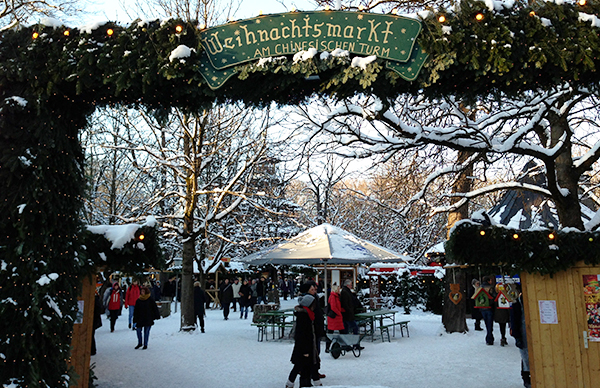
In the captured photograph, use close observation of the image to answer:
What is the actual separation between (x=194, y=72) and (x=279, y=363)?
7.15 metres

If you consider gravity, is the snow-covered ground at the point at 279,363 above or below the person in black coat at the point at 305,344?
below

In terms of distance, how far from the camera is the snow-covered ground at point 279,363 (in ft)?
30.0

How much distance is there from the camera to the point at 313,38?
579 centimetres

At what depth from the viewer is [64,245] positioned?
6227 mm

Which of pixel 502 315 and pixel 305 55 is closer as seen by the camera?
pixel 305 55

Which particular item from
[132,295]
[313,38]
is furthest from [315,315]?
[132,295]

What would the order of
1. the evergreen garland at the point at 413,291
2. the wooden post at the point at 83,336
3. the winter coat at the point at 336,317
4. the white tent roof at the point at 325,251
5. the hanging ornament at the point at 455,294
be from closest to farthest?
the wooden post at the point at 83,336
the winter coat at the point at 336,317
the white tent roof at the point at 325,251
the hanging ornament at the point at 455,294
the evergreen garland at the point at 413,291

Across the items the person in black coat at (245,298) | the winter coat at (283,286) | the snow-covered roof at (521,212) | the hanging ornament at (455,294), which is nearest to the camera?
the hanging ornament at (455,294)

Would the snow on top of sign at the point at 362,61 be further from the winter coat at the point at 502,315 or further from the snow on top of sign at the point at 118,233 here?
the winter coat at the point at 502,315

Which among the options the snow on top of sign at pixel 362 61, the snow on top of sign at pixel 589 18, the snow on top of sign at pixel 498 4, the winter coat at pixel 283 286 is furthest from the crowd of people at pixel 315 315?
the winter coat at pixel 283 286

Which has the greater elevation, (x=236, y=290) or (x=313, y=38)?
(x=313, y=38)

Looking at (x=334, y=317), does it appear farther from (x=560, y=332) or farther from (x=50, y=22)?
(x=50, y=22)

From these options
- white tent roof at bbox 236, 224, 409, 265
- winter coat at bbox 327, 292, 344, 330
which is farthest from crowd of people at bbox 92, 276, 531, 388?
white tent roof at bbox 236, 224, 409, 265

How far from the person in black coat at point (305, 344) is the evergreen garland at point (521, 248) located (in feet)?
8.29
